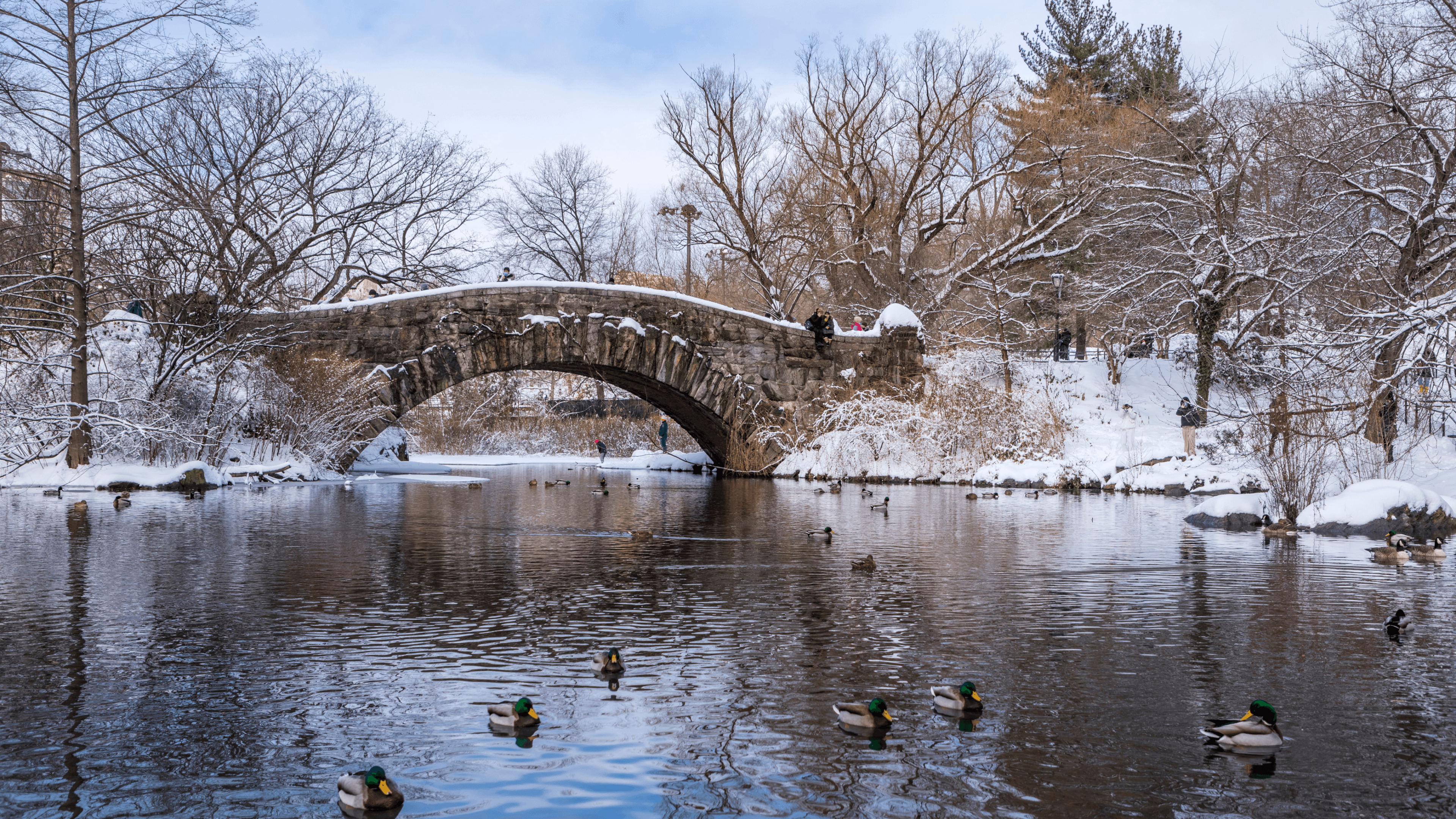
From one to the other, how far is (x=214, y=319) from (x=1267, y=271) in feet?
57.9

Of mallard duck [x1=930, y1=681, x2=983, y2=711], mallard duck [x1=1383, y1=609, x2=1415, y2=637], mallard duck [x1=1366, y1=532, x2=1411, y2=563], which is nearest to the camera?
mallard duck [x1=930, y1=681, x2=983, y2=711]

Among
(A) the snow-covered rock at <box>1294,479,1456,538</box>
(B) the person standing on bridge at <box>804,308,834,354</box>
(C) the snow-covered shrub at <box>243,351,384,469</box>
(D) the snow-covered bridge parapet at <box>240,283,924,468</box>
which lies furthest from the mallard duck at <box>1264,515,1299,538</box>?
(C) the snow-covered shrub at <box>243,351,384,469</box>

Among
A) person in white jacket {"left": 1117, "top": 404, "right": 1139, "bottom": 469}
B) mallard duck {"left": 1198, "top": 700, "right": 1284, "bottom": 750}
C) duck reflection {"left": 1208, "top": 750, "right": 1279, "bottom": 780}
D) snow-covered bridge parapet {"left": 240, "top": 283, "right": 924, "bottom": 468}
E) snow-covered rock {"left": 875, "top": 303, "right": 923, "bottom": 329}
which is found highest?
snow-covered rock {"left": 875, "top": 303, "right": 923, "bottom": 329}

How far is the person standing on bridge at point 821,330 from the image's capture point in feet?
78.7

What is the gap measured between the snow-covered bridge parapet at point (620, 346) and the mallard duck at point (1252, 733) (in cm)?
1717

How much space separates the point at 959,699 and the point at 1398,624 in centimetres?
353

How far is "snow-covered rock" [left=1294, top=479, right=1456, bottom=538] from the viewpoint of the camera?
40.9 ft

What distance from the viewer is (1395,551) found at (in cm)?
1034

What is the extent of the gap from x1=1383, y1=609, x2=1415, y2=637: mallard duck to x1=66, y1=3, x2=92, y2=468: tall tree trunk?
16.3 meters

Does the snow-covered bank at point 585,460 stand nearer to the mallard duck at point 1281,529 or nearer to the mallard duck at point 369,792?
the mallard duck at point 1281,529

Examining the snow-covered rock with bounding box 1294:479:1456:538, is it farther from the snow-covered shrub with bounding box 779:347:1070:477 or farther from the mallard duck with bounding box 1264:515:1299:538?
the snow-covered shrub with bounding box 779:347:1070:477

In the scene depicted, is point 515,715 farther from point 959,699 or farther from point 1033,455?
point 1033,455

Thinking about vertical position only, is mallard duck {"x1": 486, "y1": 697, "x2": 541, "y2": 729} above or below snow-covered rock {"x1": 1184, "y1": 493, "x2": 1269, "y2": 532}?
below

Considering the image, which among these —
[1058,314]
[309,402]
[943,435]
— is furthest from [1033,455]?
[309,402]
